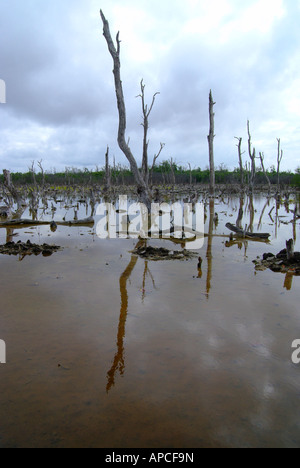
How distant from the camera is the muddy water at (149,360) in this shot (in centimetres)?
213

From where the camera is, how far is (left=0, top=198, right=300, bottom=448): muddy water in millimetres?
2133

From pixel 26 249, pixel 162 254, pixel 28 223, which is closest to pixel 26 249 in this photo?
pixel 26 249

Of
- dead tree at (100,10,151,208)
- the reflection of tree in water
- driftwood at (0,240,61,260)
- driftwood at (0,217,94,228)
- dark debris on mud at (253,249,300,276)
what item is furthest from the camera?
driftwood at (0,217,94,228)

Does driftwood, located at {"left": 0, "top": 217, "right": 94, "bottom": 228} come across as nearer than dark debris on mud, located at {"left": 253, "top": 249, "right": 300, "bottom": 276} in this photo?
No

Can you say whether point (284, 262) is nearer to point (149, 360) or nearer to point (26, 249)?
point (149, 360)

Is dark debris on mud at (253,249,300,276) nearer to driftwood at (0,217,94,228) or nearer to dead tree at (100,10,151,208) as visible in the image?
dead tree at (100,10,151,208)

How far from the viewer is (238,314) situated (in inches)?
155

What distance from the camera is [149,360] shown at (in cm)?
294

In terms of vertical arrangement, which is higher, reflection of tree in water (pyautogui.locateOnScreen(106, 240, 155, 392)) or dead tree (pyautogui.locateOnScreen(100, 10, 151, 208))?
dead tree (pyautogui.locateOnScreen(100, 10, 151, 208))

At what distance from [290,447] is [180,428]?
74cm

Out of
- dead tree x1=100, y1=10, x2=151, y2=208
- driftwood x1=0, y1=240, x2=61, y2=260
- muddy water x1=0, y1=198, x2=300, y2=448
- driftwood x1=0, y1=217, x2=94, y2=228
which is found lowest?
muddy water x1=0, y1=198, x2=300, y2=448

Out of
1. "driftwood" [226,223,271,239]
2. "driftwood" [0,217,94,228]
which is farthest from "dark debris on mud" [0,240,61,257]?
"driftwood" [226,223,271,239]

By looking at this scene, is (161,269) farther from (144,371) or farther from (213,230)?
(213,230)
